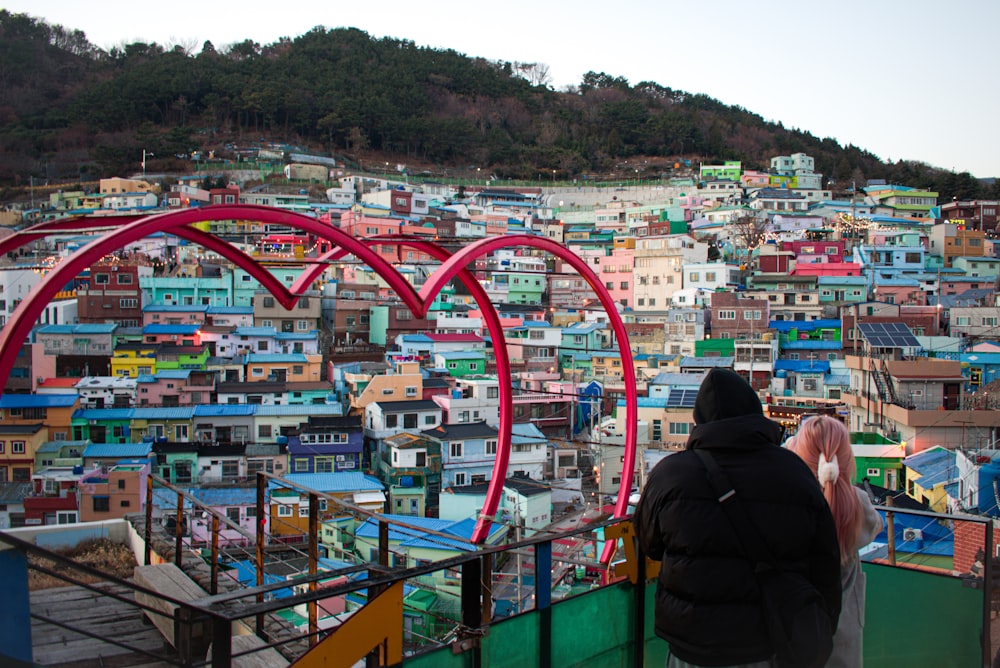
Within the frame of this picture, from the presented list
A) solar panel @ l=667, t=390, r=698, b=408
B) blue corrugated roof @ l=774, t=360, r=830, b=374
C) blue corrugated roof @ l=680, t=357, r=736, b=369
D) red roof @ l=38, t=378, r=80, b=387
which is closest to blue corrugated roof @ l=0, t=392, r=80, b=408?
red roof @ l=38, t=378, r=80, b=387

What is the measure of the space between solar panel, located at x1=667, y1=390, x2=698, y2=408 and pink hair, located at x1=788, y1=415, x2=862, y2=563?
13.4 meters

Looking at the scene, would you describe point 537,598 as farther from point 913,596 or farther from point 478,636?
point 913,596

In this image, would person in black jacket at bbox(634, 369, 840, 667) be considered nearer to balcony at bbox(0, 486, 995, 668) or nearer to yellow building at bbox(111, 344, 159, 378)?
balcony at bbox(0, 486, 995, 668)

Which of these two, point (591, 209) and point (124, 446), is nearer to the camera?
point (124, 446)

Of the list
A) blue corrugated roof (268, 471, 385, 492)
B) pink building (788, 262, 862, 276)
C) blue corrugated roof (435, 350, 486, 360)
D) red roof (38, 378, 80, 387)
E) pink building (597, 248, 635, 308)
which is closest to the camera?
blue corrugated roof (268, 471, 385, 492)

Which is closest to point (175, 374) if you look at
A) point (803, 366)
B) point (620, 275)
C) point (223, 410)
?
point (223, 410)

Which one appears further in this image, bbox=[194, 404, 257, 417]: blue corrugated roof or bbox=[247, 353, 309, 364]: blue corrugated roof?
bbox=[247, 353, 309, 364]: blue corrugated roof

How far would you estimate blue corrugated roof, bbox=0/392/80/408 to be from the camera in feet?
46.0

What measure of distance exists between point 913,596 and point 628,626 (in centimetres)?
81

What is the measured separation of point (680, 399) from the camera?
15281mm

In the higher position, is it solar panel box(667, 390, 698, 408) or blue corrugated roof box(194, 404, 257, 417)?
solar panel box(667, 390, 698, 408)

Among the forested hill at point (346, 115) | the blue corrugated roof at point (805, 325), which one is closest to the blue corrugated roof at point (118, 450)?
the blue corrugated roof at point (805, 325)

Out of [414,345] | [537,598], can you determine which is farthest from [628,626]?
[414,345]

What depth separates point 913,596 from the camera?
219cm
